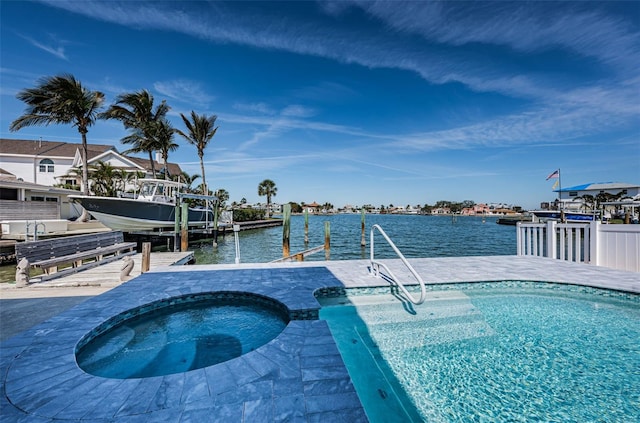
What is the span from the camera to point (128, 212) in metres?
14.9

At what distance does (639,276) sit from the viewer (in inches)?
222

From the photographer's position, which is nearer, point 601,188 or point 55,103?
point 55,103

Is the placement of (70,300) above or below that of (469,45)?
below

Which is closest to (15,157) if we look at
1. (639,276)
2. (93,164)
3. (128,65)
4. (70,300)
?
(93,164)

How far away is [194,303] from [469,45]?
592 inches

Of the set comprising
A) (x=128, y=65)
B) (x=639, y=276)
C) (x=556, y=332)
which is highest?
(x=128, y=65)

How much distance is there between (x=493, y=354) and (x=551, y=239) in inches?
235

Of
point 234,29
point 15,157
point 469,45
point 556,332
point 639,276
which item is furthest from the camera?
point 15,157

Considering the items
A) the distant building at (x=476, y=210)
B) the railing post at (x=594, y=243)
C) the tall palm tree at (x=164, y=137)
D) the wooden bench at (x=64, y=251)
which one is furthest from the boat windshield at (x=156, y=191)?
the distant building at (x=476, y=210)

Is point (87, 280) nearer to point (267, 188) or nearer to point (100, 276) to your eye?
point (100, 276)

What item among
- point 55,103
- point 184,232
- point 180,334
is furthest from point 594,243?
point 55,103

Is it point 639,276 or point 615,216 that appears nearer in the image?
point 639,276

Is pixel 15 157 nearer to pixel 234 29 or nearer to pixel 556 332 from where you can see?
pixel 234 29

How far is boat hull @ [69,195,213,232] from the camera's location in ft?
47.1
